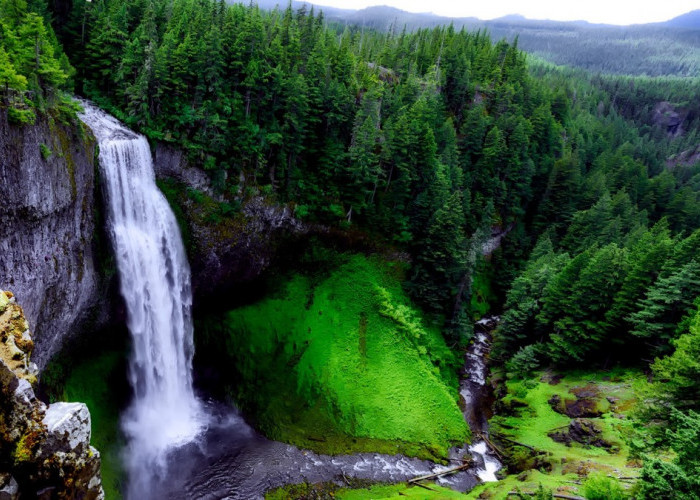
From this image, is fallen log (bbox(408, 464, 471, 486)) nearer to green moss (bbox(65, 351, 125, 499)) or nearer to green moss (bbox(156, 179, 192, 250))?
green moss (bbox(65, 351, 125, 499))

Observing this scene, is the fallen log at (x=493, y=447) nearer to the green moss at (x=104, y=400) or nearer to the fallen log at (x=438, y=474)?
the fallen log at (x=438, y=474)

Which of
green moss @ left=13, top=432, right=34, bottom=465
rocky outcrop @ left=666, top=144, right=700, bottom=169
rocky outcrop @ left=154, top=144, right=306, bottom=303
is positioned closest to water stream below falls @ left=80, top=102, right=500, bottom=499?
rocky outcrop @ left=154, top=144, right=306, bottom=303

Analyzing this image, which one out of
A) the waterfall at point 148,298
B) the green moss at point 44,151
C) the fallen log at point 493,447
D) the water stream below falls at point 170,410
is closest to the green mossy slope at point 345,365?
the water stream below falls at point 170,410

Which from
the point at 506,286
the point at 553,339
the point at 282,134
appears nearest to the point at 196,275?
the point at 282,134

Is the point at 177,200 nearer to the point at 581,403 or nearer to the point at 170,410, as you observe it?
the point at 170,410

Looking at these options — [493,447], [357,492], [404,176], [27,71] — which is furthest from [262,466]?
[404,176]
